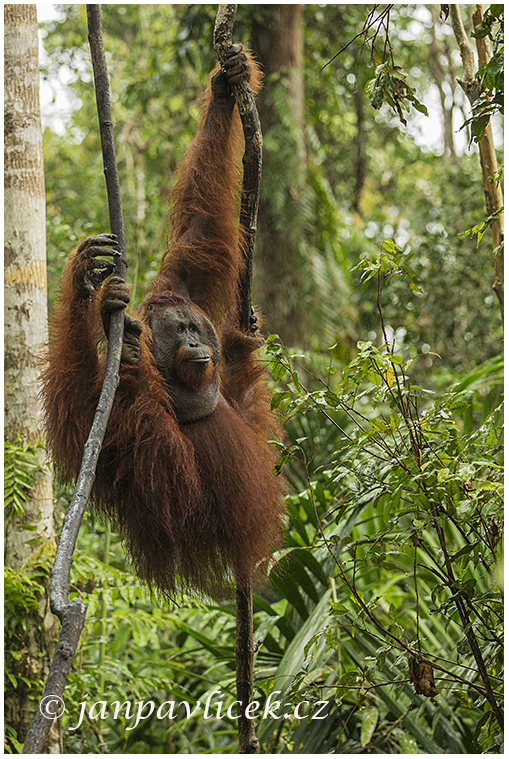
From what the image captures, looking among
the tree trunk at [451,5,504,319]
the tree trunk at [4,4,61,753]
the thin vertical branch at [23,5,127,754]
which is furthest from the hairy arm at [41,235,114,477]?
the tree trunk at [451,5,504,319]

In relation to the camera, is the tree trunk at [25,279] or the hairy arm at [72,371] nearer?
the hairy arm at [72,371]

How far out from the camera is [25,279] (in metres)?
2.72

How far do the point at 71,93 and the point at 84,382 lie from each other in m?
9.63

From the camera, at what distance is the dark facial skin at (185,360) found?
1.83m

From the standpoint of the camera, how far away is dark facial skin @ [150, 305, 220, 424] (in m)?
1.83

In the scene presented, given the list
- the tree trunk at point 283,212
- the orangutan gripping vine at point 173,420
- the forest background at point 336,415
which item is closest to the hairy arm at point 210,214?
the orangutan gripping vine at point 173,420

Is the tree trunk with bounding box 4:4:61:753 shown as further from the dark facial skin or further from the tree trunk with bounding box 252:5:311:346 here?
the tree trunk with bounding box 252:5:311:346

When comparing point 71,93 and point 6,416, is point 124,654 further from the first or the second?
point 71,93

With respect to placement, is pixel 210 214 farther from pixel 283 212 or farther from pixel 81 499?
pixel 283 212

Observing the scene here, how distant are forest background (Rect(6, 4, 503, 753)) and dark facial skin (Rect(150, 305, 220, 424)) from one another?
19 centimetres

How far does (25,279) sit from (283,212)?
2698 millimetres

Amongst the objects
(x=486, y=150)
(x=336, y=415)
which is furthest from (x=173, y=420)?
(x=336, y=415)

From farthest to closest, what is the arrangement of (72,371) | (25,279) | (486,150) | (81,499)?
(25,279), (486,150), (72,371), (81,499)

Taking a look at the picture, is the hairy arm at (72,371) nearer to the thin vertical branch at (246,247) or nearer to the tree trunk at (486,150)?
the thin vertical branch at (246,247)
